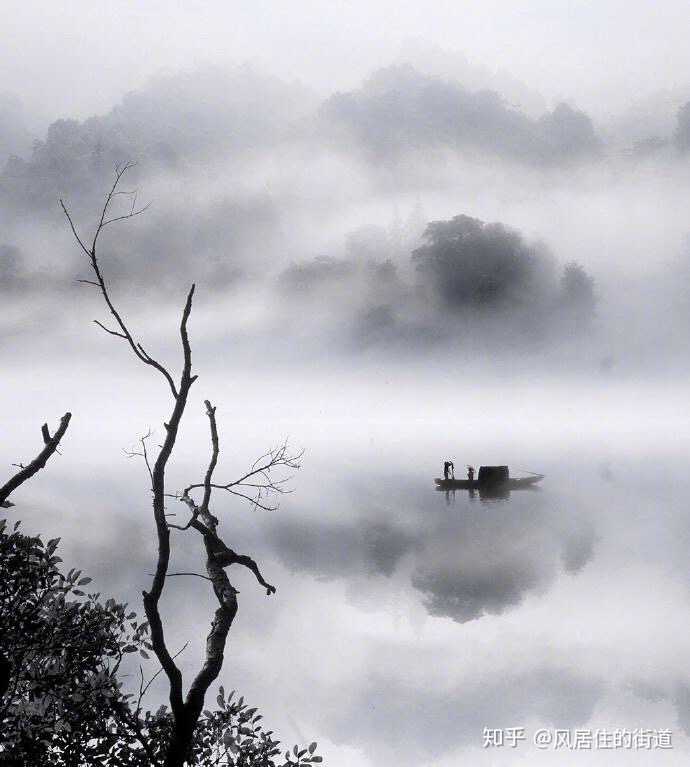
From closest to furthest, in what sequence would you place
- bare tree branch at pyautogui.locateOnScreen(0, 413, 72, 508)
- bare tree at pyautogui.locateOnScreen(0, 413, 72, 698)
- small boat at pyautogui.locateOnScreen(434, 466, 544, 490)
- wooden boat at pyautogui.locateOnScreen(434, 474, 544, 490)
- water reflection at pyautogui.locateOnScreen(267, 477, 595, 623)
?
bare tree at pyautogui.locateOnScreen(0, 413, 72, 698), bare tree branch at pyautogui.locateOnScreen(0, 413, 72, 508), water reflection at pyautogui.locateOnScreen(267, 477, 595, 623), small boat at pyautogui.locateOnScreen(434, 466, 544, 490), wooden boat at pyautogui.locateOnScreen(434, 474, 544, 490)

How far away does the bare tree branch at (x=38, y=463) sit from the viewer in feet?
23.0

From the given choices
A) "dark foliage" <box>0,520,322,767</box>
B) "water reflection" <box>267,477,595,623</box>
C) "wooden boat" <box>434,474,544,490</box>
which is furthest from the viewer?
"wooden boat" <box>434,474,544,490</box>

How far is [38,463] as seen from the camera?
750cm

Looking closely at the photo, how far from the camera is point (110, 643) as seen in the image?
7562 millimetres

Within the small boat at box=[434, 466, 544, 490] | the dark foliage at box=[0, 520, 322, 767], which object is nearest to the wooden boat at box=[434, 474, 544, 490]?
the small boat at box=[434, 466, 544, 490]

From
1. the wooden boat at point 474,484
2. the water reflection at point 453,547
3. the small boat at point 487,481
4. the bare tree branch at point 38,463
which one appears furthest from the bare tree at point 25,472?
the wooden boat at point 474,484

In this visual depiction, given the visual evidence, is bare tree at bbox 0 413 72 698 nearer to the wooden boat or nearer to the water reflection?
the water reflection

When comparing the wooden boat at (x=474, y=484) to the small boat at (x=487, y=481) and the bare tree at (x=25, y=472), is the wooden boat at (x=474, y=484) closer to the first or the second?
the small boat at (x=487, y=481)

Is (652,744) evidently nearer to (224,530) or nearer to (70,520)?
(224,530)

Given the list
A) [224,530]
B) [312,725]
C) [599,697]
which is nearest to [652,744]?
[599,697]

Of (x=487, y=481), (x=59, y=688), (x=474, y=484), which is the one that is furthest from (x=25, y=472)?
(x=474, y=484)

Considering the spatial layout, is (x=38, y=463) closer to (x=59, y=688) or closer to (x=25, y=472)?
(x=25, y=472)

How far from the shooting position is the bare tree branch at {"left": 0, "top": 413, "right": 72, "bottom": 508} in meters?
7.00

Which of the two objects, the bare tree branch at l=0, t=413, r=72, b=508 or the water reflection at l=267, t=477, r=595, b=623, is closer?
the bare tree branch at l=0, t=413, r=72, b=508
